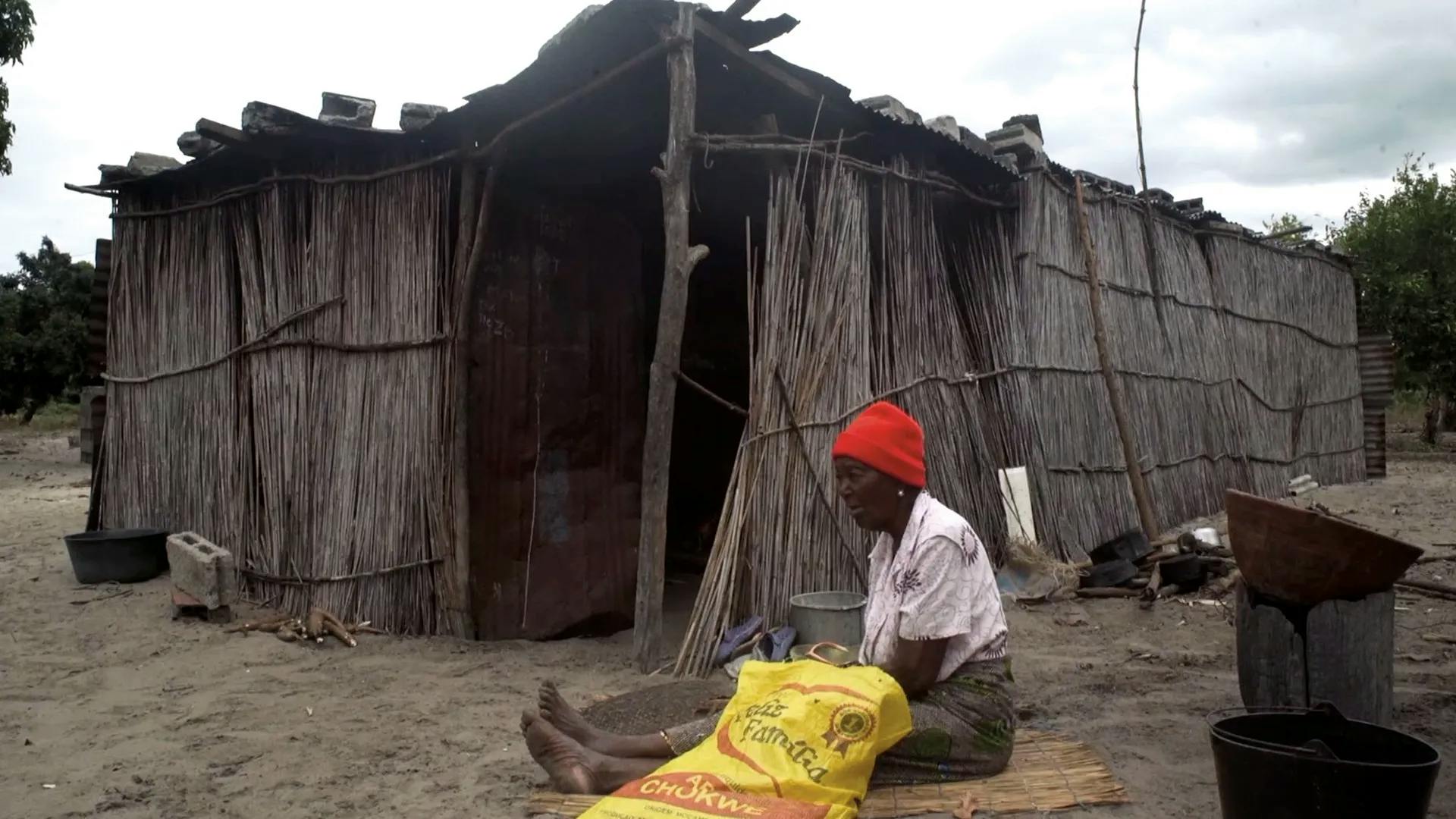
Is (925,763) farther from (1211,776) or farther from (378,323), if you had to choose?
(378,323)

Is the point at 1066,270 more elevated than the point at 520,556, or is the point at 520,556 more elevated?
the point at 1066,270

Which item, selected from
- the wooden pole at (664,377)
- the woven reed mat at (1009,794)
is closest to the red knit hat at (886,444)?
the woven reed mat at (1009,794)

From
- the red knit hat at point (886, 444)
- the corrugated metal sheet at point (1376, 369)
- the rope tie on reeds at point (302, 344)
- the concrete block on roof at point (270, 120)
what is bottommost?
the red knit hat at point (886, 444)

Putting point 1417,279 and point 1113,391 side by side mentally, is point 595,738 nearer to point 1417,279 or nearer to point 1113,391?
point 1113,391

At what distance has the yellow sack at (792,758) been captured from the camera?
2.40 metres

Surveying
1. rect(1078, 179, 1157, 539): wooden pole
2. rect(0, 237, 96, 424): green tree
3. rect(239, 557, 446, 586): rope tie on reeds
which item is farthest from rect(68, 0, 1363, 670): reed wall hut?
rect(0, 237, 96, 424): green tree

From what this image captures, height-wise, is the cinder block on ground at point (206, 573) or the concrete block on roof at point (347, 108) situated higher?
the concrete block on roof at point (347, 108)

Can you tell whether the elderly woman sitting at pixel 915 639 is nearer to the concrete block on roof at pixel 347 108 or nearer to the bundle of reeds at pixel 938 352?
the bundle of reeds at pixel 938 352

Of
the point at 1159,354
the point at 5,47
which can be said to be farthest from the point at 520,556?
the point at 5,47

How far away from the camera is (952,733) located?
2691 millimetres

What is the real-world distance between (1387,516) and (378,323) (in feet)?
26.1

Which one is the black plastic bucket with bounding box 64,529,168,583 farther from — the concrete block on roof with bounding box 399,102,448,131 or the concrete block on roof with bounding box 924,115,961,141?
the concrete block on roof with bounding box 924,115,961,141

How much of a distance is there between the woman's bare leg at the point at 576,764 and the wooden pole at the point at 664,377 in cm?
136

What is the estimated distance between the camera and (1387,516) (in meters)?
7.98
